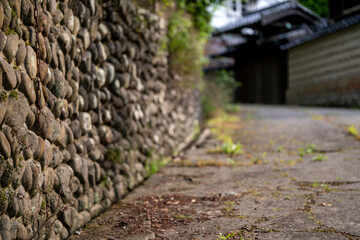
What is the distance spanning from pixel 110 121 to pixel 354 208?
7.01ft

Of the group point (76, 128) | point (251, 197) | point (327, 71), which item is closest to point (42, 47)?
point (76, 128)

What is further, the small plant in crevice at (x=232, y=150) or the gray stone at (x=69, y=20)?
the small plant in crevice at (x=232, y=150)

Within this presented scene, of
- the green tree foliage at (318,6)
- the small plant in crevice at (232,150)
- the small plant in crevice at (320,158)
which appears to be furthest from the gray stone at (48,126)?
the green tree foliage at (318,6)

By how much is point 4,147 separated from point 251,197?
2.02 m

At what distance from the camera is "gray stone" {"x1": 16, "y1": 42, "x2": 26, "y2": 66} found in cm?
191

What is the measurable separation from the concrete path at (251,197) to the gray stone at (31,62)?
1105 millimetres

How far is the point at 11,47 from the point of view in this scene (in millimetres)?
1826

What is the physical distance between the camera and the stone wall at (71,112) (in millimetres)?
1851

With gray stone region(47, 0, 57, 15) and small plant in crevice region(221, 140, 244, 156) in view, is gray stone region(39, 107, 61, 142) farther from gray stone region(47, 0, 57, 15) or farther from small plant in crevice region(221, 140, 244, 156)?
small plant in crevice region(221, 140, 244, 156)

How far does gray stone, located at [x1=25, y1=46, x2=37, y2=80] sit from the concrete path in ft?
3.63

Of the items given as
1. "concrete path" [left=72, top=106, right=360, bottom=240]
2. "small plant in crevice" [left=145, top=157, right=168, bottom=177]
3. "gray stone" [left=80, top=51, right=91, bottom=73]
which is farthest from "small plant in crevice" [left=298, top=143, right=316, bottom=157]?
"gray stone" [left=80, top=51, right=91, bottom=73]

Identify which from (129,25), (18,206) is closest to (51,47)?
(18,206)

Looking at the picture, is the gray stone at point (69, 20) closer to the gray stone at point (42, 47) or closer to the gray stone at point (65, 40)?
the gray stone at point (65, 40)

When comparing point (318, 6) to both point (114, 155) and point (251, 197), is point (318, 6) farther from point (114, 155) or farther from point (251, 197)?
point (114, 155)
